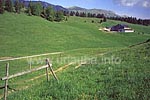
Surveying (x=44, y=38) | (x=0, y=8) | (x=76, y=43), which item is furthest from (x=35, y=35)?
(x=0, y=8)

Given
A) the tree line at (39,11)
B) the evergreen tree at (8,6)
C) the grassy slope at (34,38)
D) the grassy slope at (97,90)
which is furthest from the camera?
the tree line at (39,11)

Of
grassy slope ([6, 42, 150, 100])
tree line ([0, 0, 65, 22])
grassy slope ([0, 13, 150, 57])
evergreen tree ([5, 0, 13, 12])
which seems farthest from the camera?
tree line ([0, 0, 65, 22])

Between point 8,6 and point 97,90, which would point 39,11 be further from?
point 97,90

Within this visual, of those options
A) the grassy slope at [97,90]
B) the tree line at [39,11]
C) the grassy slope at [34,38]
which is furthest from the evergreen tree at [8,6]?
the grassy slope at [97,90]

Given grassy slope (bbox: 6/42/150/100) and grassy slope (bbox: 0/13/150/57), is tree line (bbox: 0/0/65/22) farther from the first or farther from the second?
grassy slope (bbox: 6/42/150/100)

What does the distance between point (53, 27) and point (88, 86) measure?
10860 centimetres

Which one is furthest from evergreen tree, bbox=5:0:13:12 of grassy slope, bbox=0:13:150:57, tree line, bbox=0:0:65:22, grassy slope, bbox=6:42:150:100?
grassy slope, bbox=6:42:150:100

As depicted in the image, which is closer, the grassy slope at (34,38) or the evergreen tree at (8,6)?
the grassy slope at (34,38)

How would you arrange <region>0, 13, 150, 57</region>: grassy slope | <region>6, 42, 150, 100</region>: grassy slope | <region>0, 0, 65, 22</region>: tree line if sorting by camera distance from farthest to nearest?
<region>0, 0, 65, 22</region>: tree line < <region>0, 13, 150, 57</region>: grassy slope < <region>6, 42, 150, 100</region>: grassy slope

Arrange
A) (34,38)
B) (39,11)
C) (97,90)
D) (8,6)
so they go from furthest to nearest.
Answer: (39,11), (8,6), (34,38), (97,90)

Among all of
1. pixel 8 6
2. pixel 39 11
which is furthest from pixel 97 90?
pixel 39 11

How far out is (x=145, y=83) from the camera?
1650 centimetres

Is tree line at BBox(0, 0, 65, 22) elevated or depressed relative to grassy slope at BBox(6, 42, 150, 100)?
elevated

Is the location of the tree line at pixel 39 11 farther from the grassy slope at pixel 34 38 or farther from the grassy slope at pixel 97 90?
the grassy slope at pixel 97 90
